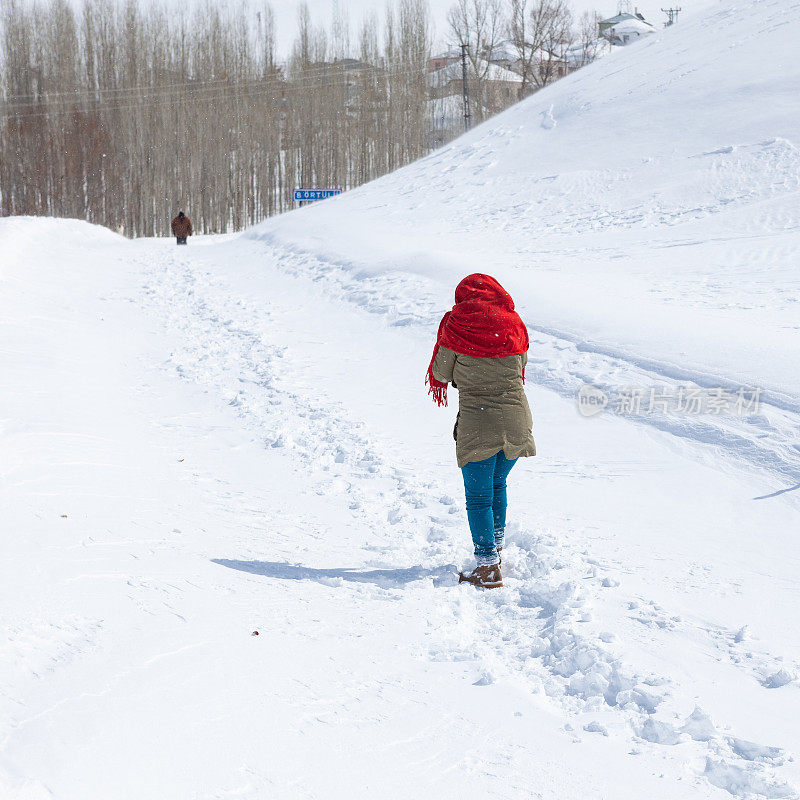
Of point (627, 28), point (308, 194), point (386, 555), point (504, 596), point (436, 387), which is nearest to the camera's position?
point (504, 596)

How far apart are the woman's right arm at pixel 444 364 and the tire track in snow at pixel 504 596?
948 mm

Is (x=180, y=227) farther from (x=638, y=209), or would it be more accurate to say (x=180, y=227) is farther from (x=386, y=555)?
(x=386, y=555)

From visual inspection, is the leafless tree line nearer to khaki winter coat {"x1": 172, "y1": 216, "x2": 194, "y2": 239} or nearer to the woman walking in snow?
khaki winter coat {"x1": 172, "y1": 216, "x2": 194, "y2": 239}

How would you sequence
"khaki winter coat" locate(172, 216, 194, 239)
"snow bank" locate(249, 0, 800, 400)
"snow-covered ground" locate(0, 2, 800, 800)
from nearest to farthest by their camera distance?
1. "snow-covered ground" locate(0, 2, 800, 800)
2. "snow bank" locate(249, 0, 800, 400)
3. "khaki winter coat" locate(172, 216, 194, 239)

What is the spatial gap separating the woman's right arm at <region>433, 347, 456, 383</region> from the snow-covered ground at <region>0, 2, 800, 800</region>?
0.95m

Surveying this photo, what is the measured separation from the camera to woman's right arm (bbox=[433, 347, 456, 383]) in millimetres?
3707

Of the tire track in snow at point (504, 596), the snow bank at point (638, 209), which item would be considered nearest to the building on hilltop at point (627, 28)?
the snow bank at point (638, 209)

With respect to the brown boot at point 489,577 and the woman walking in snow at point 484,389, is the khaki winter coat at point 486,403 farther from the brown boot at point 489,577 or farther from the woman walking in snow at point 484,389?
the brown boot at point 489,577

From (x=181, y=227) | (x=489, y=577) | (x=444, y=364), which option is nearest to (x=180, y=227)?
(x=181, y=227)

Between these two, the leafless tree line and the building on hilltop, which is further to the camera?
the building on hilltop

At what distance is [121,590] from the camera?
341 centimetres

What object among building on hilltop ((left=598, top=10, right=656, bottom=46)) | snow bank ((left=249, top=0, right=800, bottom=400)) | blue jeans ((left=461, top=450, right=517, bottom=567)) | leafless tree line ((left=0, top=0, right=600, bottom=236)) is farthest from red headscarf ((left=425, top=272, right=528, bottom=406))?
building on hilltop ((left=598, top=10, right=656, bottom=46))

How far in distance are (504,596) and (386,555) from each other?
2.44 ft

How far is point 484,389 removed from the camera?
3.70 meters
